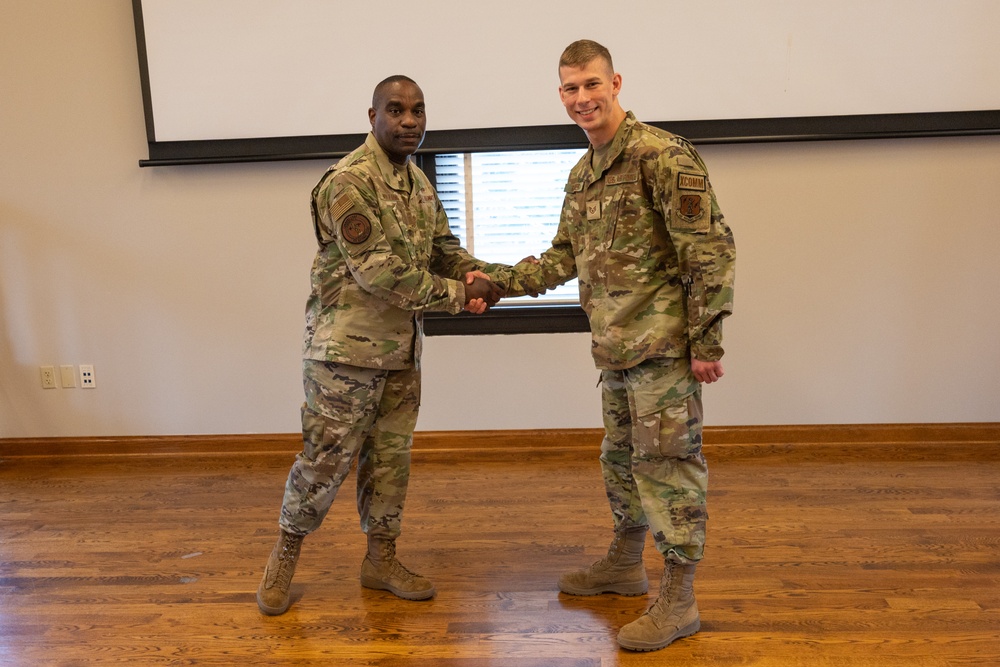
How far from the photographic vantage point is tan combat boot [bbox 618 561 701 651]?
89.5 inches

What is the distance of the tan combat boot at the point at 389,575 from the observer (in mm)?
2574

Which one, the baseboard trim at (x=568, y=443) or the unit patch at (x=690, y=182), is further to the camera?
the baseboard trim at (x=568, y=443)

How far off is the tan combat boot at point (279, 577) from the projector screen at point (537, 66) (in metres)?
1.72

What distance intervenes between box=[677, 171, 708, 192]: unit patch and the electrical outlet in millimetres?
3045

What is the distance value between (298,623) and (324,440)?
528 mm

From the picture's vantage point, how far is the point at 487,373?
3797 mm

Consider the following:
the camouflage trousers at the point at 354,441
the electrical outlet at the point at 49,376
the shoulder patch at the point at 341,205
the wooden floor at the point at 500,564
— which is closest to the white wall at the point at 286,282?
the electrical outlet at the point at 49,376

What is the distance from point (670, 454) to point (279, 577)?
1198mm

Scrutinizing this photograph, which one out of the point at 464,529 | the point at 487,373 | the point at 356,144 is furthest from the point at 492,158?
the point at 464,529

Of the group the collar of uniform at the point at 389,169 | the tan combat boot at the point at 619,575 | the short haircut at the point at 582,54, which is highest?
the short haircut at the point at 582,54

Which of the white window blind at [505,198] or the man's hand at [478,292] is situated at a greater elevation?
the white window blind at [505,198]

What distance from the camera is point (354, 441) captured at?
97.7 inches

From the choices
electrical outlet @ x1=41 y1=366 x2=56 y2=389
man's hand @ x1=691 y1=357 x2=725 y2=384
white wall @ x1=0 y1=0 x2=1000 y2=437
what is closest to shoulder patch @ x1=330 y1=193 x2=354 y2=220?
man's hand @ x1=691 y1=357 x2=725 y2=384

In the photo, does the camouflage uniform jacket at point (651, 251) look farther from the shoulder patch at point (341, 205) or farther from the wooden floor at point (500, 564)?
the wooden floor at point (500, 564)
